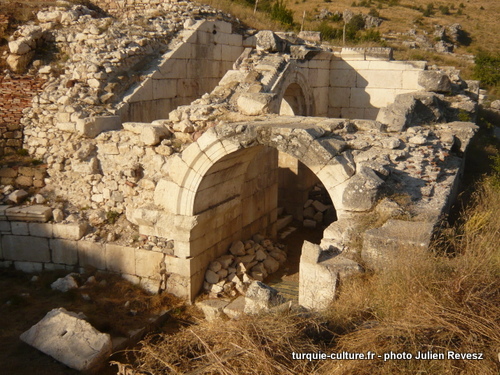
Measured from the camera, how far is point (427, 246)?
15.0ft

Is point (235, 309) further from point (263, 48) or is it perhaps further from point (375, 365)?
point (263, 48)

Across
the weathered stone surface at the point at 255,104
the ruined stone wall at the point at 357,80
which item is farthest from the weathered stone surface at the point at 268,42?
the weathered stone surface at the point at 255,104

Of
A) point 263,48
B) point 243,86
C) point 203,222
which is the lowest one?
point 203,222

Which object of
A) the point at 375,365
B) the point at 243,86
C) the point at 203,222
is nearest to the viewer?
the point at 375,365

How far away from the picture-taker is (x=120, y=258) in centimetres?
792

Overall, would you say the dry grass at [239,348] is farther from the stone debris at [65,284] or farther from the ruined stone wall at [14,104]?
the ruined stone wall at [14,104]

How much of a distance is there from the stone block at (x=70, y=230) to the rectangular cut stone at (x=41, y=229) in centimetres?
9

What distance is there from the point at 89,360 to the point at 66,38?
23.6 feet

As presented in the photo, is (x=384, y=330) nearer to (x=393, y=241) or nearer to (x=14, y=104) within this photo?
(x=393, y=241)

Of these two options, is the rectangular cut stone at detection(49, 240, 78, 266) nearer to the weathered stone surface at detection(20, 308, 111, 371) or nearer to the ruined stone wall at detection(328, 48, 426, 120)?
the weathered stone surface at detection(20, 308, 111, 371)

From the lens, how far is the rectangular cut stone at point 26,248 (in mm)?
8195

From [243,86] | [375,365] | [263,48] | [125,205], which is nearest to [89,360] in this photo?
[125,205]

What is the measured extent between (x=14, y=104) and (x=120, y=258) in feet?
12.4

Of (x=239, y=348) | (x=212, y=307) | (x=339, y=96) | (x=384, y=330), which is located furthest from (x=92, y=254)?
(x=339, y=96)
